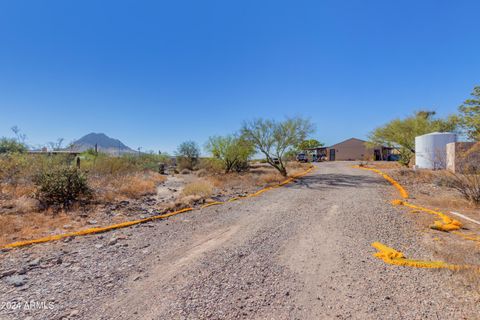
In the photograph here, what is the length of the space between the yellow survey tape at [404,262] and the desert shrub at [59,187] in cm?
801

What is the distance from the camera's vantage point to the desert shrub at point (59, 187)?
21.1ft

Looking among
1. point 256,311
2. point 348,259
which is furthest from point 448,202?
point 256,311

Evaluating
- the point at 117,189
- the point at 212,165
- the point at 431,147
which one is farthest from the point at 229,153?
the point at 431,147

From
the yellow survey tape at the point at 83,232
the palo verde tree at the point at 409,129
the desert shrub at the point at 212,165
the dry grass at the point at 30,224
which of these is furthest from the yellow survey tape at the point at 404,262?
the palo verde tree at the point at 409,129

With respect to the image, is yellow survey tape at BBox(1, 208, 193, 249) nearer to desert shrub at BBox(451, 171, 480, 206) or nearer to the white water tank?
desert shrub at BBox(451, 171, 480, 206)

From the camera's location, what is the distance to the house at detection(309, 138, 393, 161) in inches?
1625

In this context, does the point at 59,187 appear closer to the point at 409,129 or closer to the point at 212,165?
the point at 212,165

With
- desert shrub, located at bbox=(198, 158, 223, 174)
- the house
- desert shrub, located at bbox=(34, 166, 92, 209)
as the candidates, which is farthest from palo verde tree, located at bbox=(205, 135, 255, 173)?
the house

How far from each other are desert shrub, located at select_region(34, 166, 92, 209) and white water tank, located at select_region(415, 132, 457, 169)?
20.4m

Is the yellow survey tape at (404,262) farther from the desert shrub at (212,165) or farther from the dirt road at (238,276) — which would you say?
the desert shrub at (212,165)

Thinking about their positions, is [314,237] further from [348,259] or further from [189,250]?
[189,250]

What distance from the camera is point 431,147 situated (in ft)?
54.4

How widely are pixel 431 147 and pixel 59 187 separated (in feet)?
74.3

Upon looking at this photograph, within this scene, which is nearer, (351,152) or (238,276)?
(238,276)
